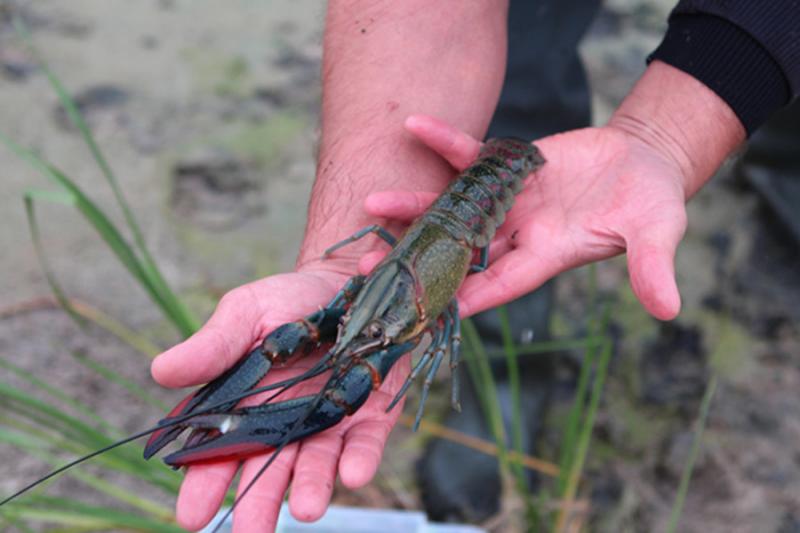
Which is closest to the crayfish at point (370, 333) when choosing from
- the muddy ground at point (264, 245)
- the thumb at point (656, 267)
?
the thumb at point (656, 267)

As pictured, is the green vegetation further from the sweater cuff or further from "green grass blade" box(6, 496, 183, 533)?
the sweater cuff

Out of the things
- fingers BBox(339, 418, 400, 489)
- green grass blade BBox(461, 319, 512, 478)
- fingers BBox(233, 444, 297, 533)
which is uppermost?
fingers BBox(233, 444, 297, 533)

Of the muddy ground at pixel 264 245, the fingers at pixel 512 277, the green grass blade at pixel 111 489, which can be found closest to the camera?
the fingers at pixel 512 277

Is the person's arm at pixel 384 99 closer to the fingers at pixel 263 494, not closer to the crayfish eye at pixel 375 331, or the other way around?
the crayfish eye at pixel 375 331

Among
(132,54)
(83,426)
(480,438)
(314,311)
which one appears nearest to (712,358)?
(480,438)

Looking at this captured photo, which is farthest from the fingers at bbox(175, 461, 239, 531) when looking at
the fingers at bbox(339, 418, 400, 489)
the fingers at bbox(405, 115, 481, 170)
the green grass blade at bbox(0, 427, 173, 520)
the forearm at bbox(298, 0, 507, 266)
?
the fingers at bbox(405, 115, 481, 170)

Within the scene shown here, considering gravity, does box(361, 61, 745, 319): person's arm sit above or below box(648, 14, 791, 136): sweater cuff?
below
